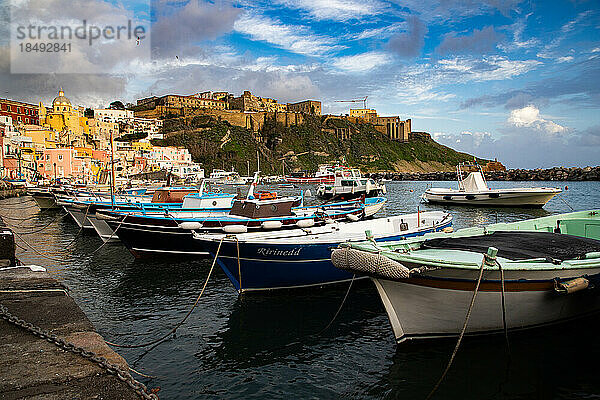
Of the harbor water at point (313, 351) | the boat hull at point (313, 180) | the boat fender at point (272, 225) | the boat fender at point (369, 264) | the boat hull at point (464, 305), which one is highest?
the boat hull at point (313, 180)

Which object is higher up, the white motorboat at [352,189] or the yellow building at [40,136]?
the yellow building at [40,136]

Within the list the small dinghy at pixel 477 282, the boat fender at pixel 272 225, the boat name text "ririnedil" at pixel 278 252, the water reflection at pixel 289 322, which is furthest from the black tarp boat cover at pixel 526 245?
the boat fender at pixel 272 225

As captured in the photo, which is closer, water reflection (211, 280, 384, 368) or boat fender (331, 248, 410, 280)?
boat fender (331, 248, 410, 280)

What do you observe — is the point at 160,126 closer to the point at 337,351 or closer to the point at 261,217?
the point at 261,217

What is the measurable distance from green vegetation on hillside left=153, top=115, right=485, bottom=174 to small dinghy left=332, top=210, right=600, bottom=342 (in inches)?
5071

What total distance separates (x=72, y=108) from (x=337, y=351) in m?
122

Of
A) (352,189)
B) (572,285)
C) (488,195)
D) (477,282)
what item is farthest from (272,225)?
(352,189)

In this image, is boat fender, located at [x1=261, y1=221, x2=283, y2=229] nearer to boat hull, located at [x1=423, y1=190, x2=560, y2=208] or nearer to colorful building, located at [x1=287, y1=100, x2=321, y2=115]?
boat hull, located at [x1=423, y1=190, x2=560, y2=208]

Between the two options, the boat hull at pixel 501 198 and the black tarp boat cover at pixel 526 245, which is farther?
the boat hull at pixel 501 198

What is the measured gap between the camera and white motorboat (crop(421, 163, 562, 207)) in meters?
37.1

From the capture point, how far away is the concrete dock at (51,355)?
163 inches

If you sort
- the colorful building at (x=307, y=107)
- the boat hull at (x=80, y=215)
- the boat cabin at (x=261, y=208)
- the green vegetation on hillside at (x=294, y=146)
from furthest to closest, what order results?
the colorful building at (x=307, y=107)
the green vegetation on hillside at (x=294, y=146)
the boat hull at (x=80, y=215)
the boat cabin at (x=261, y=208)

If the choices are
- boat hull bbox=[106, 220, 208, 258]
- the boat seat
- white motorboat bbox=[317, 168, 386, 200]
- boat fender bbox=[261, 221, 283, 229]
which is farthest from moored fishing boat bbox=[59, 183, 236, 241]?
white motorboat bbox=[317, 168, 386, 200]

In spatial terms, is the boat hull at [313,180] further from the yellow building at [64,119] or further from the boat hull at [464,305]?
the boat hull at [464,305]
